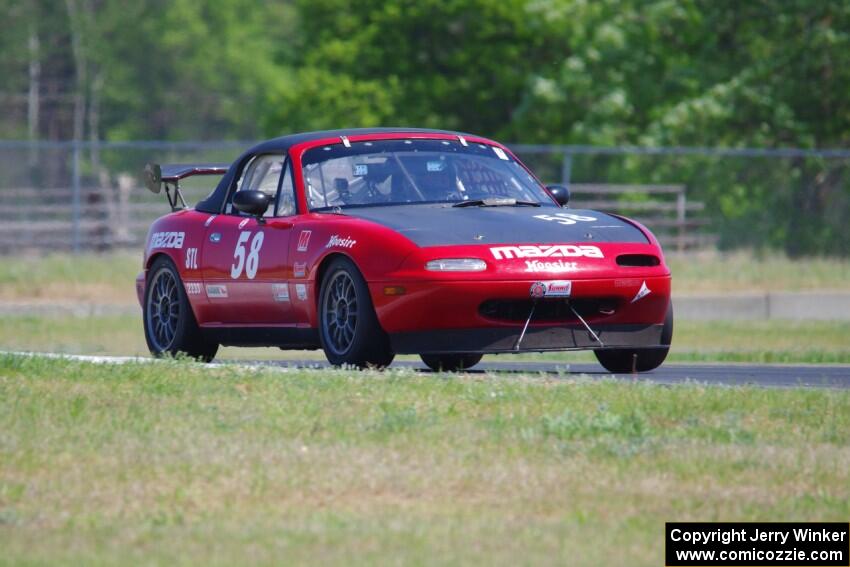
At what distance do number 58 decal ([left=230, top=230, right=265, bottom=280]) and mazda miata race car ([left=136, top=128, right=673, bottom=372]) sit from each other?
0.01m

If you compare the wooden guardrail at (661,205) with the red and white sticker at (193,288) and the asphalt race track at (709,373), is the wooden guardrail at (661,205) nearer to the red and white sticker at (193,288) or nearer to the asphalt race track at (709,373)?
the asphalt race track at (709,373)

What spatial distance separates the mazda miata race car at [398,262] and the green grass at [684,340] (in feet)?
11.9

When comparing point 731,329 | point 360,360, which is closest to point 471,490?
point 360,360

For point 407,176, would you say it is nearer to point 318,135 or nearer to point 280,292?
point 318,135

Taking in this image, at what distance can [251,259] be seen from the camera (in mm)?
10898

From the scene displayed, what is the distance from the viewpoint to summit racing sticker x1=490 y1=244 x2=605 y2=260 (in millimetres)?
9531

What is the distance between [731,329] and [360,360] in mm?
10265

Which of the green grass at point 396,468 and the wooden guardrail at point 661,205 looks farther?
the wooden guardrail at point 661,205

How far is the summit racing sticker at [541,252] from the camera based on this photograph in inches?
375

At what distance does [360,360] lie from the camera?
9805mm

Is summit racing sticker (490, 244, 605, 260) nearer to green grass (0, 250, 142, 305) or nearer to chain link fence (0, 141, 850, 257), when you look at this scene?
chain link fence (0, 141, 850, 257)

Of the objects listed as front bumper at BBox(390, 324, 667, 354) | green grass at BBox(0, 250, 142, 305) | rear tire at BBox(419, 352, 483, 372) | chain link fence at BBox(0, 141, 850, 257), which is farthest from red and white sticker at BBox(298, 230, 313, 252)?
green grass at BBox(0, 250, 142, 305)

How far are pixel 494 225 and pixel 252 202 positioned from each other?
180 cm

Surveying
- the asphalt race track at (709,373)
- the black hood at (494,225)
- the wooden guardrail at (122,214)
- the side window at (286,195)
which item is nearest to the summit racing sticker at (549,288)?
the black hood at (494,225)
